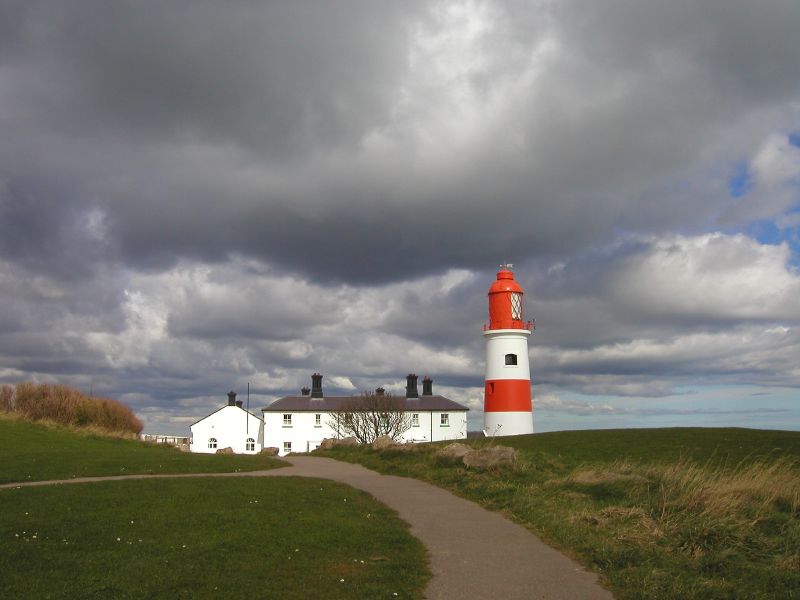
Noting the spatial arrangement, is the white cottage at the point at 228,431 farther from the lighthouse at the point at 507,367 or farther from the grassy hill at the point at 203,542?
the grassy hill at the point at 203,542

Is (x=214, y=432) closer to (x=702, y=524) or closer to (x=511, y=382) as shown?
(x=511, y=382)

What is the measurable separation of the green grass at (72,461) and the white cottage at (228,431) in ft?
105

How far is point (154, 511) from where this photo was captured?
44.0 feet

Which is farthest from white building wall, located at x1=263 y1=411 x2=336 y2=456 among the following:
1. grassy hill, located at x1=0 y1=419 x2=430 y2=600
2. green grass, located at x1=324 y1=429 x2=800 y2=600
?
grassy hill, located at x1=0 y1=419 x2=430 y2=600

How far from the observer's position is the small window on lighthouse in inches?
1608

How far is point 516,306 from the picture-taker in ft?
135

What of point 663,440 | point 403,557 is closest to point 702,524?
point 403,557

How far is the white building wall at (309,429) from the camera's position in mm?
62469

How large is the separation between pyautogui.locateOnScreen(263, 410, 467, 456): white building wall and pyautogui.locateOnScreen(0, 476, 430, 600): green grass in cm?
4662

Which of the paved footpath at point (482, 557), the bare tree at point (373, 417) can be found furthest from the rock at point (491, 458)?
the bare tree at point (373, 417)

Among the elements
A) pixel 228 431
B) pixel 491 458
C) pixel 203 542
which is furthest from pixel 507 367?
pixel 228 431

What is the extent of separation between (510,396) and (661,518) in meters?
27.8

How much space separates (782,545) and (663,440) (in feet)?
59.4

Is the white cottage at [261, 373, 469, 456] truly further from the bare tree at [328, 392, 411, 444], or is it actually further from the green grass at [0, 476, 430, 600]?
the green grass at [0, 476, 430, 600]
